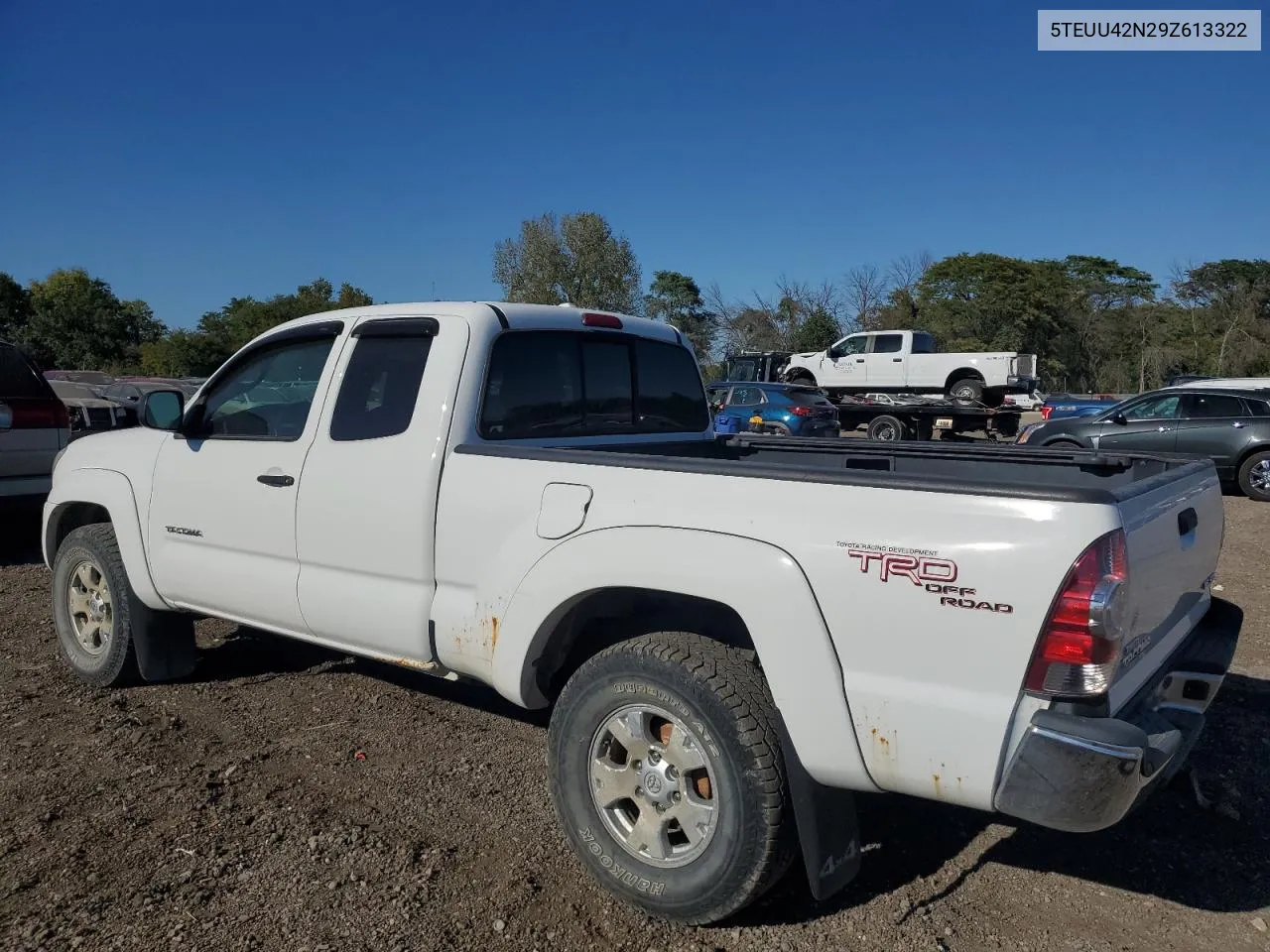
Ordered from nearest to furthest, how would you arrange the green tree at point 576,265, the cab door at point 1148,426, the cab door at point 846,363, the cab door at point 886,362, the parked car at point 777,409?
the cab door at point 1148,426 < the parked car at point 777,409 < the cab door at point 886,362 < the cab door at point 846,363 < the green tree at point 576,265

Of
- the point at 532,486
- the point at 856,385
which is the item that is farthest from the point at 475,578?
the point at 856,385

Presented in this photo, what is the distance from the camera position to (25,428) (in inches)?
315

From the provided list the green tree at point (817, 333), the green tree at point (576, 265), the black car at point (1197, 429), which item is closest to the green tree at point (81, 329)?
the green tree at point (576, 265)

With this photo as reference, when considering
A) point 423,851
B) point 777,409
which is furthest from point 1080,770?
point 777,409

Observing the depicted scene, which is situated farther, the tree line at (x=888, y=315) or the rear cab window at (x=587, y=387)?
the tree line at (x=888, y=315)

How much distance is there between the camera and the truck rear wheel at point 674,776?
8.61 ft

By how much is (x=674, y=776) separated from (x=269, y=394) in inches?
103

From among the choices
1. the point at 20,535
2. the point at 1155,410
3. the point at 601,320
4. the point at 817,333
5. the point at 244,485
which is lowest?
the point at 20,535

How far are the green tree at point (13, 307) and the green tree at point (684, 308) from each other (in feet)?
95.7

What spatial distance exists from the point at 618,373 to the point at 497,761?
1769 millimetres

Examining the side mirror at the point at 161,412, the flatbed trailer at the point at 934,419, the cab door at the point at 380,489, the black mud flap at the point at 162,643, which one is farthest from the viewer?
the flatbed trailer at the point at 934,419

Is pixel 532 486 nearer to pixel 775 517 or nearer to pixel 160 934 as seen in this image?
pixel 775 517

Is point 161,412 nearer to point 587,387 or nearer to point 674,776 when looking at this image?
point 587,387

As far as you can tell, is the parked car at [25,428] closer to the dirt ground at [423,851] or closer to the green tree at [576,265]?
the dirt ground at [423,851]
